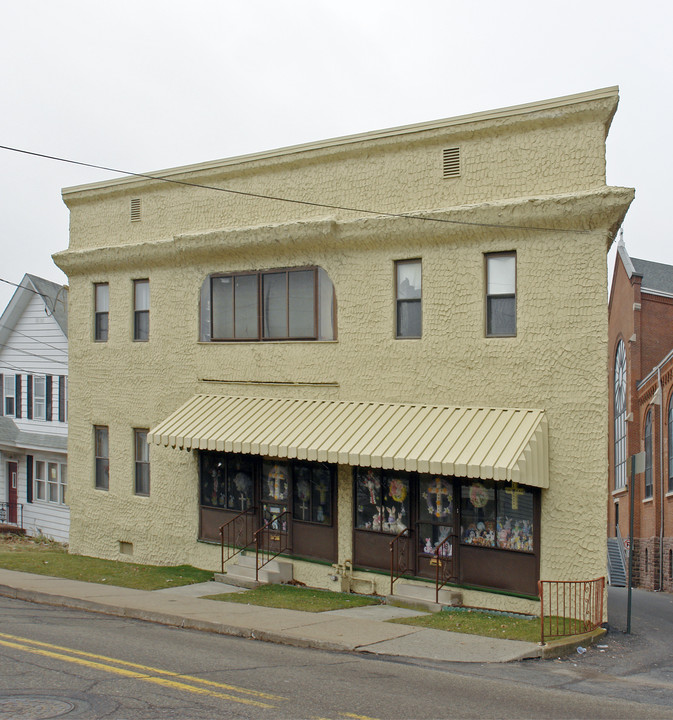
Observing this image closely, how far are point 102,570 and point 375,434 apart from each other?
24.9ft

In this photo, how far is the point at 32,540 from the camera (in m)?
27.0

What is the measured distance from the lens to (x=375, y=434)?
47.1ft

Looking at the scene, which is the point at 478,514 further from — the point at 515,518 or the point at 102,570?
the point at 102,570

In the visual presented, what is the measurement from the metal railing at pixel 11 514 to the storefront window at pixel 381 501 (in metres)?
18.4

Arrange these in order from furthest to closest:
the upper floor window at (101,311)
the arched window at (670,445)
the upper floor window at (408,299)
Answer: the arched window at (670,445) < the upper floor window at (101,311) < the upper floor window at (408,299)

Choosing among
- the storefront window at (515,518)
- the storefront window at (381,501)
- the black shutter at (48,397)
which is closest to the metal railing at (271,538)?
the storefront window at (381,501)

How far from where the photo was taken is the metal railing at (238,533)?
1717 centimetres

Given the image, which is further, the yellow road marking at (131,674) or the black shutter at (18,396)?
the black shutter at (18,396)

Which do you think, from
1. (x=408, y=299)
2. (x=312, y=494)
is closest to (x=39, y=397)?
(x=312, y=494)

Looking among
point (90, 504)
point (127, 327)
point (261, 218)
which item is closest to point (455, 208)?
point (261, 218)

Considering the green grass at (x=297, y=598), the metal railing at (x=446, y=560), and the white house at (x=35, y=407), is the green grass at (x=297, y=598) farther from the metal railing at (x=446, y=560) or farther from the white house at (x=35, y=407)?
the white house at (x=35, y=407)

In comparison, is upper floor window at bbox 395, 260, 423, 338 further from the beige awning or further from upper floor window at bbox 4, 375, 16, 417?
upper floor window at bbox 4, 375, 16, 417

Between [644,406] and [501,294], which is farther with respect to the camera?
[644,406]

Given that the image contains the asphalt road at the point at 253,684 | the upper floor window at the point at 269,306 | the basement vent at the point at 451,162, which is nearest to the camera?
the asphalt road at the point at 253,684
